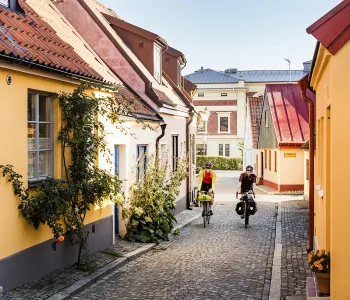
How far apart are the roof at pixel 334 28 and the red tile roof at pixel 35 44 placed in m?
3.80

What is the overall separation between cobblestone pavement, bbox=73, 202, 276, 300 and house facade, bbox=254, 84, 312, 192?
1586 centimetres

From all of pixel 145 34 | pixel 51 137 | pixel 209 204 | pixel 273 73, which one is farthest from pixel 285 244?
pixel 273 73

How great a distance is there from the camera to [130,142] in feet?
46.8

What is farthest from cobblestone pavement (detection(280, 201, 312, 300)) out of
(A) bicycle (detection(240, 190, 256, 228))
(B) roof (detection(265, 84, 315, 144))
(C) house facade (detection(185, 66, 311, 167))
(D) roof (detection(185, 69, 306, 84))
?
(D) roof (detection(185, 69, 306, 84))

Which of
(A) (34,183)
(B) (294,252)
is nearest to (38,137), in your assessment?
(A) (34,183)

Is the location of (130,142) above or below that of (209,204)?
above

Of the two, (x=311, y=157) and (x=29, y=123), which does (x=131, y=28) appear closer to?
(x=311, y=157)

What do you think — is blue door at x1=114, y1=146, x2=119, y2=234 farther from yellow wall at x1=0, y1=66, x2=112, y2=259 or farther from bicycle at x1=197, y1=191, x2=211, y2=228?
yellow wall at x1=0, y1=66, x2=112, y2=259

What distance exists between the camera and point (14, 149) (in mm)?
8156

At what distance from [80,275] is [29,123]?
8.57ft

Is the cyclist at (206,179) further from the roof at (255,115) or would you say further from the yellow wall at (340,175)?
the roof at (255,115)

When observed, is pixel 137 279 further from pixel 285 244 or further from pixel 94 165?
pixel 285 244

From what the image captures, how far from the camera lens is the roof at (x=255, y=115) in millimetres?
42644

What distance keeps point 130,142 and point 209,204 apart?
4220 millimetres
